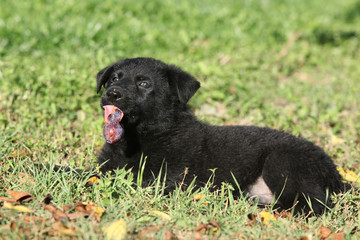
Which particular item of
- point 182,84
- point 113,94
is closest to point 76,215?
point 113,94

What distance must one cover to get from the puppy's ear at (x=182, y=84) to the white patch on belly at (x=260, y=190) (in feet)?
3.27

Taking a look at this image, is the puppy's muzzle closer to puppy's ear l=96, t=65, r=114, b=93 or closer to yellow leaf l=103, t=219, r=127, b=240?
puppy's ear l=96, t=65, r=114, b=93

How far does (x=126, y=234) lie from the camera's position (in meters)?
2.67

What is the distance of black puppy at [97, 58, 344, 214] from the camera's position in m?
3.66

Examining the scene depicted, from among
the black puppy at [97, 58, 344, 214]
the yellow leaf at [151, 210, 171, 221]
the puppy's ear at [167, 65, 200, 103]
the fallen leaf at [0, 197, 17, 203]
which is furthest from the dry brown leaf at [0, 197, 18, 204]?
the puppy's ear at [167, 65, 200, 103]

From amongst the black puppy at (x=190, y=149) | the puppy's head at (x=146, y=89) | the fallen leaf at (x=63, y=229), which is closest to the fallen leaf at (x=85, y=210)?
the fallen leaf at (x=63, y=229)

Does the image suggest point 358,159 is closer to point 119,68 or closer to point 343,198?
point 343,198

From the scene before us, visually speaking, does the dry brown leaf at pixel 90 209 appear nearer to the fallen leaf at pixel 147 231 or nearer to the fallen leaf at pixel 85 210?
the fallen leaf at pixel 85 210

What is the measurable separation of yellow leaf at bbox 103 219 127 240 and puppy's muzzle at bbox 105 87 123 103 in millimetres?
1156

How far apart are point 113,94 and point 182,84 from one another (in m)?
0.63

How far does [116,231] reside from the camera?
2.65 metres

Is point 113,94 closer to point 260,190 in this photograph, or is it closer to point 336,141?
point 260,190

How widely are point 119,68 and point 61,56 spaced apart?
9.47 ft

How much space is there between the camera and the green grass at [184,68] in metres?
3.11
